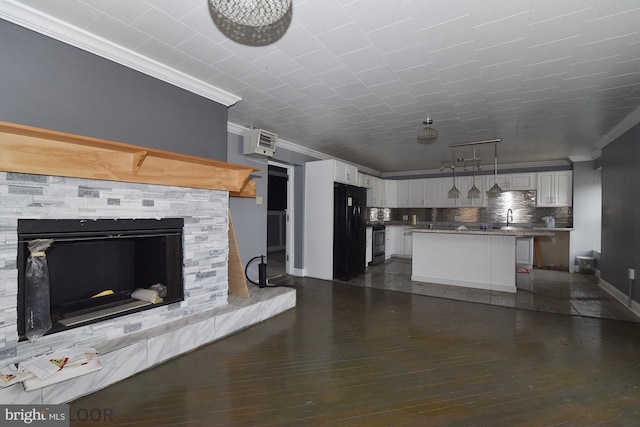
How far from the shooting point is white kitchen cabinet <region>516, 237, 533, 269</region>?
6.46 m

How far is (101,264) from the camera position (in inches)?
100

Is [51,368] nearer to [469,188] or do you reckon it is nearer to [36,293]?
[36,293]

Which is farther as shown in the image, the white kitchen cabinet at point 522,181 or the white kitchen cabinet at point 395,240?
the white kitchen cabinet at point 395,240

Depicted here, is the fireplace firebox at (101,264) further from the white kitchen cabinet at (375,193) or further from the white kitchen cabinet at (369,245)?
the white kitchen cabinet at (375,193)

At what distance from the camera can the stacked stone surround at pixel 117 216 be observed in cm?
177

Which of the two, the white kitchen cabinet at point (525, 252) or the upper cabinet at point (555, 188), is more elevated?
the upper cabinet at point (555, 188)

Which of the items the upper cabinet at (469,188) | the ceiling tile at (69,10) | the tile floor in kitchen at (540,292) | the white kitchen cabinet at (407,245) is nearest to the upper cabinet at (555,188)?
the upper cabinet at (469,188)

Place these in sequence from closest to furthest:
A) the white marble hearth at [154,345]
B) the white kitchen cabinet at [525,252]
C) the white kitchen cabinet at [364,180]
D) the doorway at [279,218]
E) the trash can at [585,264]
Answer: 1. the white marble hearth at [154,345]
2. the doorway at [279,218]
3. the trash can at [585,264]
4. the white kitchen cabinet at [525,252]
5. the white kitchen cabinet at [364,180]

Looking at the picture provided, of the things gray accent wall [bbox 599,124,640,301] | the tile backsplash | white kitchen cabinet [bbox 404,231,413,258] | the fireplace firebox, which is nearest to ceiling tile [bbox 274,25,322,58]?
the fireplace firebox

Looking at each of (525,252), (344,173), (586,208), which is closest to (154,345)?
(344,173)

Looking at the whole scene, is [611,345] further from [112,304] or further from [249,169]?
[112,304]

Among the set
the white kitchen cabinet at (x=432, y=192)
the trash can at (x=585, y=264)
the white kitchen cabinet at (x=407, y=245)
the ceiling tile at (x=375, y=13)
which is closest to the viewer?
the ceiling tile at (x=375, y=13)

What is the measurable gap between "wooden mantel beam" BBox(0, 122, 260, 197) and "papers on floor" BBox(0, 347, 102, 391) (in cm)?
117

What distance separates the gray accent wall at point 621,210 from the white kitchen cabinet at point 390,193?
4410mm
